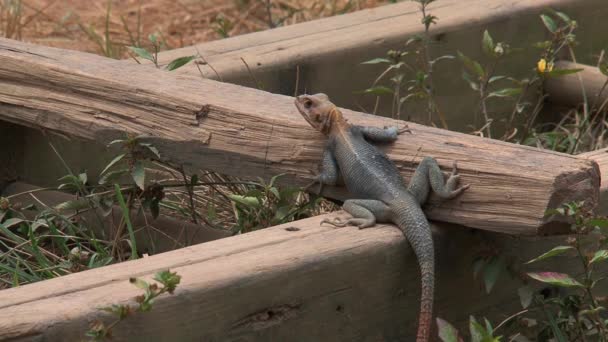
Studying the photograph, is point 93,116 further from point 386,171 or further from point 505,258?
point 505,258

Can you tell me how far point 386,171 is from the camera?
11.0 ft

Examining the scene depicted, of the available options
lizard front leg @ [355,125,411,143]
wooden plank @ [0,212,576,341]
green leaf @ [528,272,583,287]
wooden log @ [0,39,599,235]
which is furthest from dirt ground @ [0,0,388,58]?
green leaf @ [528,272,583,287]

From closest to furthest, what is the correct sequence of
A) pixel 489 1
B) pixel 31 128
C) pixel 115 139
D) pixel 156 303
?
1. pixel 156 303
2. pixel 115 139
3. pixel 31 128
4. pixel 489 1

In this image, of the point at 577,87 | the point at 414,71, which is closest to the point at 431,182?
the point at 414,71

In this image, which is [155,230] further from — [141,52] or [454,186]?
[454,186]

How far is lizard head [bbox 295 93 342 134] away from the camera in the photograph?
3422 mm

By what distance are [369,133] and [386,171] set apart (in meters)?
0.14

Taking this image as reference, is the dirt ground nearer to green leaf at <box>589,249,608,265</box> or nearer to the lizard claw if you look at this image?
the lizard claw

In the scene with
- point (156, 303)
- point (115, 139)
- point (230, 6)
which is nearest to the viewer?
point (156, 303)

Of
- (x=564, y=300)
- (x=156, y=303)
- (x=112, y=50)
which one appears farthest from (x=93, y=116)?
(x=112, y=50)

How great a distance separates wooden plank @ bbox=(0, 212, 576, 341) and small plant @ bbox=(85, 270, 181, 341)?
0.02 m

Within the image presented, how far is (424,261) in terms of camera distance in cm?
305

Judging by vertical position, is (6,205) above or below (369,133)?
below

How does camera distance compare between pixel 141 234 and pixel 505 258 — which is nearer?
pixel 505 258
